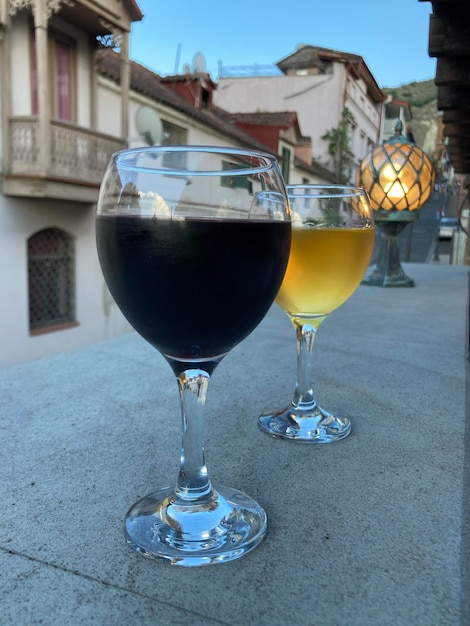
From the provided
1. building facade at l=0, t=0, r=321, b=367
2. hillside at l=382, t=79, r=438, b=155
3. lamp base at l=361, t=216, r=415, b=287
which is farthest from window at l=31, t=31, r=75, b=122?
hillside at l=382, t=79, r=438, b=155

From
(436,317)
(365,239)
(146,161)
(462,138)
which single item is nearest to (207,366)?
(146,161)

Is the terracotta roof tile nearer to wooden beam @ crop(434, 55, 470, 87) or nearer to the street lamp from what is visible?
the street lamp

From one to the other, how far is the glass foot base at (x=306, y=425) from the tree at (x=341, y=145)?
16.3 metres

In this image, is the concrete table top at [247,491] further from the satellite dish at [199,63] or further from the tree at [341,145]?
the tree at [341,145]

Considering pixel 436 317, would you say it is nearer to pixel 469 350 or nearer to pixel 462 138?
pixel 469 350

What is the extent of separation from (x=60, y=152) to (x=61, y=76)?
47.7 inches

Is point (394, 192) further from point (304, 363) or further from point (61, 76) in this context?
point (61, 76)

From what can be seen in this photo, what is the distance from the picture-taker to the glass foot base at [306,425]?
2.56 feet

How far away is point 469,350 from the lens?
1416mm

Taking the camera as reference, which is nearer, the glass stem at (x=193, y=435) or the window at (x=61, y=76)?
the glass stem at (x=193, y=435)

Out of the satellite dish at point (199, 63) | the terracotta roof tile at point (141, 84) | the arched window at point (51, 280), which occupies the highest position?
the satellite dish at point (199, 63)

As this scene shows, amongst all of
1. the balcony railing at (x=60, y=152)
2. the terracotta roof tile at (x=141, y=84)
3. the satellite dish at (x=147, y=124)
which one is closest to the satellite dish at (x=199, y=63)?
the terracotta roof tile at (x=141, y=84)

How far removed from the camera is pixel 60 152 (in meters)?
6.25

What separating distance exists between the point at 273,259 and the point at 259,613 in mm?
281
